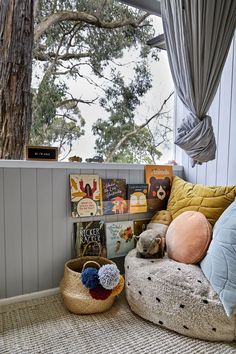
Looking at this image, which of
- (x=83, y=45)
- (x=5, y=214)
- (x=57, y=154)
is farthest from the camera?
(x=83, y=45)

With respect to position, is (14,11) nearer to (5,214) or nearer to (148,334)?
(5,214)

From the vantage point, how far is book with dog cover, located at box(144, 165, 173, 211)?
1995 millimetres

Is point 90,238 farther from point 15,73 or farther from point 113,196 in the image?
point 15,73

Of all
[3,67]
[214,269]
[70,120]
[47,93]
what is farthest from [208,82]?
[3,67]

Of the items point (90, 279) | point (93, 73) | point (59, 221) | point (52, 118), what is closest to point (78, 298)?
point (90, 279)

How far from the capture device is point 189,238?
1462 mm

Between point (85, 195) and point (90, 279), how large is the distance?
0.54m

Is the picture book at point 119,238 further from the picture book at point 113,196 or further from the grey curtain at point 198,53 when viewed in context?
the grey curtain at point 198,53

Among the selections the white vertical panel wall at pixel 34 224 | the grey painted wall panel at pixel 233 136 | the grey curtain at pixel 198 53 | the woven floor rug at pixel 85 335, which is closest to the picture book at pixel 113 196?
the white vertical panel wall at pixel 34 224

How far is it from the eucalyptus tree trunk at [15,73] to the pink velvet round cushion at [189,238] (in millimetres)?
1083

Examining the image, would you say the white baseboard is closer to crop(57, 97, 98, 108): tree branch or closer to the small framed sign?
the small framed sign

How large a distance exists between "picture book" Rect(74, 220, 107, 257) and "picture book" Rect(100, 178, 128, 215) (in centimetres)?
12

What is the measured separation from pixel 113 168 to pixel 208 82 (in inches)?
34.4

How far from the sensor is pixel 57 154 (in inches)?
64.6
